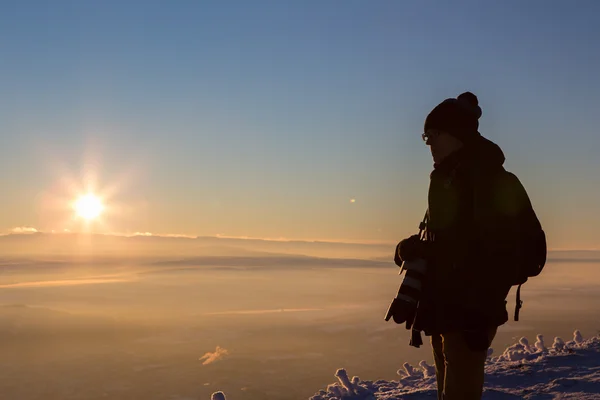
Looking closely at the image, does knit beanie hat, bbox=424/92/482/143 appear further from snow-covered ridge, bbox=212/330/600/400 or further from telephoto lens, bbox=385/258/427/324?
snow-covered ridge, bbox=212/330/600/400

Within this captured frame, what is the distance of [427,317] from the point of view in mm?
3191

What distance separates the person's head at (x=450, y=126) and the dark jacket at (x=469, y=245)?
206 mm

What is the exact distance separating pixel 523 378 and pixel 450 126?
4947 millimetres

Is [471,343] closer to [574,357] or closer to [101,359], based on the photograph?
[574,357]

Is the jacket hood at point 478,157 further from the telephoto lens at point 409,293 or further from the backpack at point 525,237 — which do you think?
the telephoto lens at point 409,293

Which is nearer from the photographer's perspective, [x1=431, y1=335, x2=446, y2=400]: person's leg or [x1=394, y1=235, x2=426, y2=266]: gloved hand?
[x1=394, y1=235, x2=426, y2=266]: gloved hand

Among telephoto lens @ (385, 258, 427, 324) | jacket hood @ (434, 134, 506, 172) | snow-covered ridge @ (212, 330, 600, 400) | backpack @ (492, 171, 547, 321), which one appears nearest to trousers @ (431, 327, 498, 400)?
telephoto lens @ (385, 258, 427, 324)

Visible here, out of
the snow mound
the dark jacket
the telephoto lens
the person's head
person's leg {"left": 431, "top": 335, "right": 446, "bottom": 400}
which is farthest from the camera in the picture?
the snow mound

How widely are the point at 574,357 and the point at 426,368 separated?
79.6 inches

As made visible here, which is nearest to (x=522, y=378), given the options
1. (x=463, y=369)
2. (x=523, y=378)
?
(x=523, y=378)

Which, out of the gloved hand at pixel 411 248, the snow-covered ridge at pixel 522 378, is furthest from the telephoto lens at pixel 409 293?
the snow-covered ridge at pixel 522 378

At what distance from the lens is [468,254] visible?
3.10m

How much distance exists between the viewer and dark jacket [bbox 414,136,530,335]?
3074 millimetres

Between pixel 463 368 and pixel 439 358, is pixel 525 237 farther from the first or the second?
pixel 439 358
